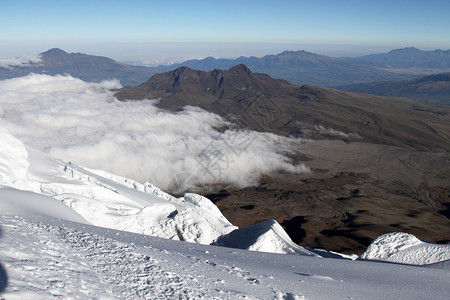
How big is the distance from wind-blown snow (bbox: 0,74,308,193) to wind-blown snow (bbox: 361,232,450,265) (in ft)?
357

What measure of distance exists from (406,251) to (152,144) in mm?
151730

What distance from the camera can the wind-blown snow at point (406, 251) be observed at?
16.0 m

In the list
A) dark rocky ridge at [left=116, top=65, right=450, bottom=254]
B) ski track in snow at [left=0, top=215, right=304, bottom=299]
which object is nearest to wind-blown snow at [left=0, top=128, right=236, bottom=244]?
ski track in snow at [left=0, top=215, right=304, bottom=299]

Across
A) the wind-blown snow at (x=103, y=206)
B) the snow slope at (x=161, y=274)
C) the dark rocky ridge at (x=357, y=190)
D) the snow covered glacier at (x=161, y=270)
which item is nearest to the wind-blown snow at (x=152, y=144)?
the dark rocky ridge at (x=357, y=190)

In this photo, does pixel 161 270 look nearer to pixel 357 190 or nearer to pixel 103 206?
pixel 103 206

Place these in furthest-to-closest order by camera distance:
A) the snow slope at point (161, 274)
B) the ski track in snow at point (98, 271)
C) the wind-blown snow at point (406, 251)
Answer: the wind-blown snow at point (406, 251) → the snow slope at point (161, 274) → the ski track in snow at point (98, 271)

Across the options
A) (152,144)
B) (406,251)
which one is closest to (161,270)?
(406,251)

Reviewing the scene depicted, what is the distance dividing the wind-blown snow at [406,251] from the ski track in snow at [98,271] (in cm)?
1211

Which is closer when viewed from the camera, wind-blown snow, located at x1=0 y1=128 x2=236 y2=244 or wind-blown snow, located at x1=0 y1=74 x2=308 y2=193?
wind-blown snow, located at x1=0 y1=128 x2=236 y2=244

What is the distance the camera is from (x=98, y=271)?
25.1 feet

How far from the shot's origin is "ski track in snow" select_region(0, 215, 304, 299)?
625cm

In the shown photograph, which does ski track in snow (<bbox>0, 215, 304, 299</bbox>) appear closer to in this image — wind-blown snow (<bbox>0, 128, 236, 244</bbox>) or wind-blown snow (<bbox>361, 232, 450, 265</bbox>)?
wind-blown snow (<bbox>0, 128, 236, 244</bbox>)

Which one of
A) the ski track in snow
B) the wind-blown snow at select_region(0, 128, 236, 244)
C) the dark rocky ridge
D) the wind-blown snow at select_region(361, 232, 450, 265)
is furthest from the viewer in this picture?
the dark rocky ridge

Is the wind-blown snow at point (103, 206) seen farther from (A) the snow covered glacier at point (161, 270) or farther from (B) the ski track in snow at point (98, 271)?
(B) the ski track in snow at point (98, 271)
